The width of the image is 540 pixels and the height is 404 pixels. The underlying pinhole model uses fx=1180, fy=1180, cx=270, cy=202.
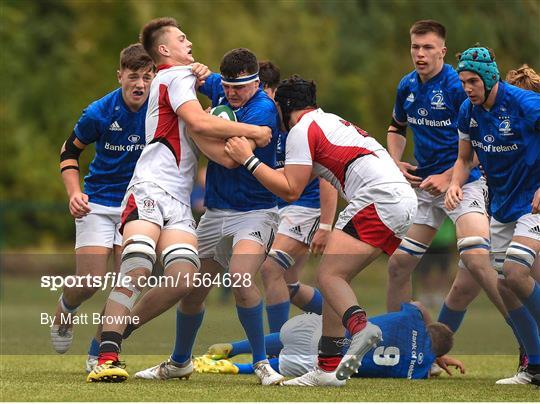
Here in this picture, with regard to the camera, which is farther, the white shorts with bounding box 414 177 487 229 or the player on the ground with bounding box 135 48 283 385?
the white shorts with bounding box 414 177 487 229

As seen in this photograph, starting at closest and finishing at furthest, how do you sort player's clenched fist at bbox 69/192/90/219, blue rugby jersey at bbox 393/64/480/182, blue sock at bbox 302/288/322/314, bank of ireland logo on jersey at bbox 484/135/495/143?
bank of ireland logo on jersey at bbox 484/135/495/143, player's clenched fist at bbox 69/192/90/219, blue rugby jersey at bbox 393/64/480/182, blue sock at bbox 302/288/322/314

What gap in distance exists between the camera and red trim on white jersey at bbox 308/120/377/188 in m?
7.41

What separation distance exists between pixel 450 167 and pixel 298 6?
16500 mm

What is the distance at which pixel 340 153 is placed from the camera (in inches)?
293

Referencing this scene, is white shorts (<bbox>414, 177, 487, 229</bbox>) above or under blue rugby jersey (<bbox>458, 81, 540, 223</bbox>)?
under

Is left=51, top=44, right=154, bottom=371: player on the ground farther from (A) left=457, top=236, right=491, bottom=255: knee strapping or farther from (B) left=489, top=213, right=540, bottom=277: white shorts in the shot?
(B) left=489, top=213, right=540, bottom=277: white shorts

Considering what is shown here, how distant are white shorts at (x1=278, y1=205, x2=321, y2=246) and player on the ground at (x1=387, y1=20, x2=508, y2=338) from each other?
741 mm

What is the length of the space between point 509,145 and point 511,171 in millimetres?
201

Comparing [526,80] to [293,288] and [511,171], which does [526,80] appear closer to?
[511,171]

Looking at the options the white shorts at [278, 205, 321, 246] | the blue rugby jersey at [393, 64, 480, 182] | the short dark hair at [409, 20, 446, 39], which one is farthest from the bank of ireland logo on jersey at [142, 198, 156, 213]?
the short dark hair at [409, 20, 446, 39]

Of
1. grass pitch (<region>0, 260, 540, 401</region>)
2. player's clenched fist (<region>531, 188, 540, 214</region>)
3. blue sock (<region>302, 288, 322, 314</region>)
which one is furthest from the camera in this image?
blue sock (<region>302, 288, 322, 314</region>)

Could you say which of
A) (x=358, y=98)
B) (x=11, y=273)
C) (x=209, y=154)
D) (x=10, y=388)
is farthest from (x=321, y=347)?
(x=358, y=98)

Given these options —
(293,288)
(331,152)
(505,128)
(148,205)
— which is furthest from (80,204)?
(505,128)

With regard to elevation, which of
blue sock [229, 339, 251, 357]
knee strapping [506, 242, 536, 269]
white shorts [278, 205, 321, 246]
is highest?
knee strapping [506, 242, 536, 269]
